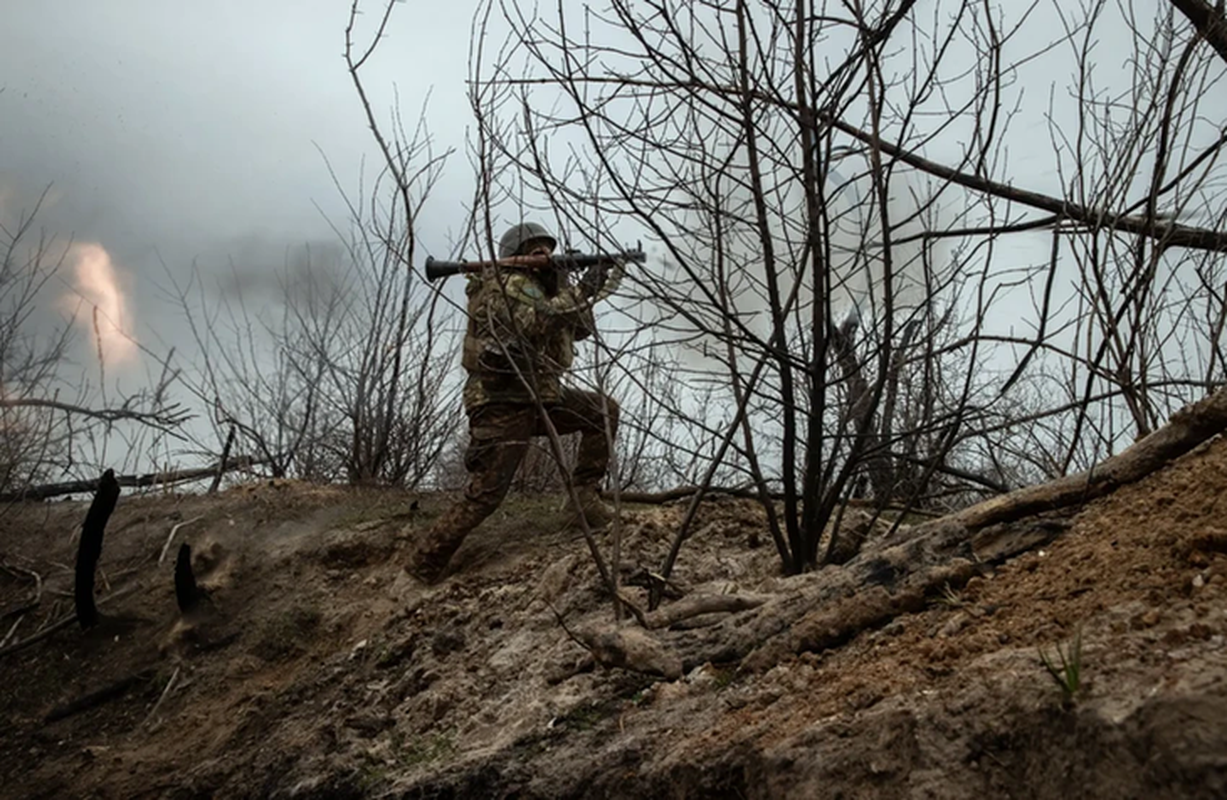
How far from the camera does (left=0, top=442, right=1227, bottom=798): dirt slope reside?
1.88 meters

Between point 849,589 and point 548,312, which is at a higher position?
Answer: point 548,312

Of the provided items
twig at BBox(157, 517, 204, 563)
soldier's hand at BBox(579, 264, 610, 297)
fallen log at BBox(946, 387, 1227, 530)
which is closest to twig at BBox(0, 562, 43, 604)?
twig at BBox(157, 517, 204, 563)

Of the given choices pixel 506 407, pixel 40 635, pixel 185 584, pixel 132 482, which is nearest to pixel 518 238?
pixel 506 407

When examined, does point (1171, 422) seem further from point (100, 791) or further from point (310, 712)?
point (100, 791)

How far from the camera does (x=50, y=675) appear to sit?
6242mm

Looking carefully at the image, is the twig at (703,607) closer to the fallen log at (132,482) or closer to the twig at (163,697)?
the twig at (163,697)

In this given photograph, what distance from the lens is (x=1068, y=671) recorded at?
1.81 m

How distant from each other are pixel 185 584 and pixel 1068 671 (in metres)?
5.62

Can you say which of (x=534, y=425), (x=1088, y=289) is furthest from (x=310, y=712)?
(x=1088, y=289)

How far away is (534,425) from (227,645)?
2.19 m

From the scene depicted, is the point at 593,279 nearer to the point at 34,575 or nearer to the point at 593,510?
the point at 593,510

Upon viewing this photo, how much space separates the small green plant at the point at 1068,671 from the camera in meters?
1.80

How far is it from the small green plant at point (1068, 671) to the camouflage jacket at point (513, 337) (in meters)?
3.49

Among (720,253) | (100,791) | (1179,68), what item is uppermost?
(1179,68)
